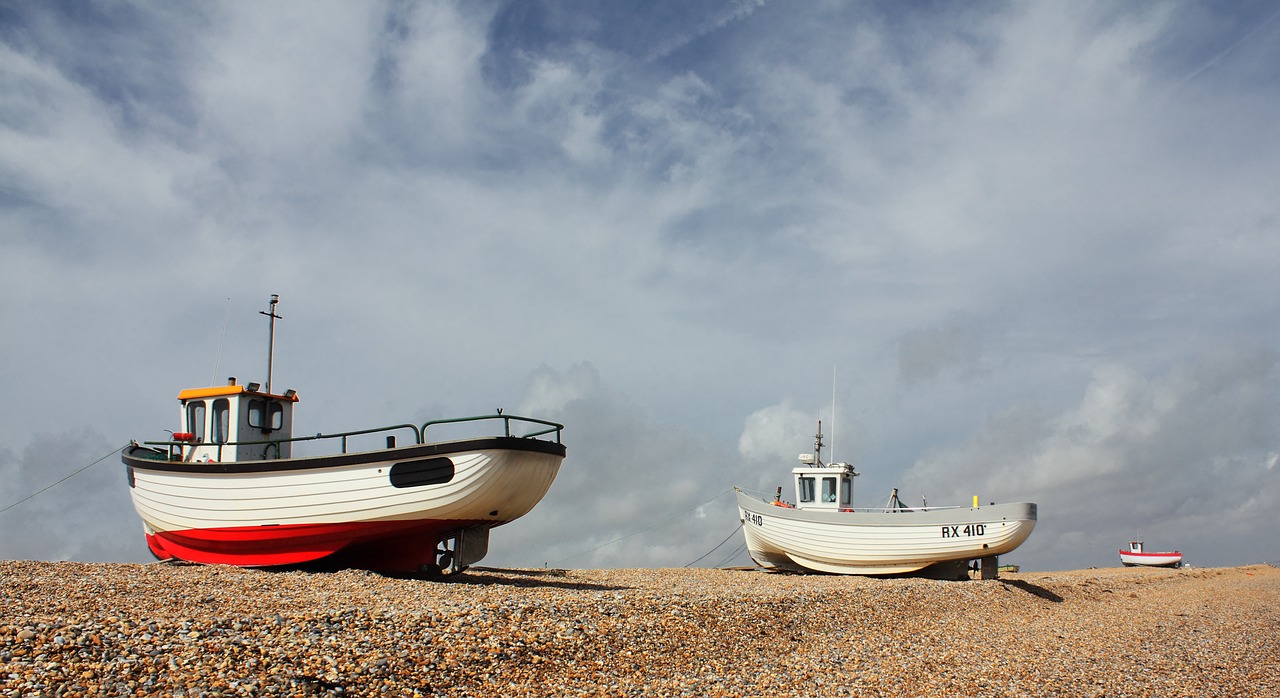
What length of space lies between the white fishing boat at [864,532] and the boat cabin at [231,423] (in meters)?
13.0

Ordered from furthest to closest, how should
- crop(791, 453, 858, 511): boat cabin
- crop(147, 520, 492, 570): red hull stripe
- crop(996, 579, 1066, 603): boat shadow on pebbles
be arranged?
crop(791, 453, 858, 511): boat cabin < crop(996, 579, 1066, 603): boat shadow on pebbles < crop(147, 520, 492, 570): red hull stripe

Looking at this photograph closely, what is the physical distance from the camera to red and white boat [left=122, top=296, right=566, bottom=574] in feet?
45.6

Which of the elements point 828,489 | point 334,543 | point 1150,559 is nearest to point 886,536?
point 828,489

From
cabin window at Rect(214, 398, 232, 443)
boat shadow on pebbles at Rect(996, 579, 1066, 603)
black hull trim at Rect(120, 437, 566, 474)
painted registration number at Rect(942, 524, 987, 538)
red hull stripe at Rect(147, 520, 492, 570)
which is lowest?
boat shadow on pebbles at Rect(996, 579, 1066, 603)

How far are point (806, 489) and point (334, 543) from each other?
14.6 meters

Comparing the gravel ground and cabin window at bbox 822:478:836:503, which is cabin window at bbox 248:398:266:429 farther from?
cabin window at bbox 822:478:836:503

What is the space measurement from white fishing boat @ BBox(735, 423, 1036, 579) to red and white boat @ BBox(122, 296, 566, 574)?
32.9 feet

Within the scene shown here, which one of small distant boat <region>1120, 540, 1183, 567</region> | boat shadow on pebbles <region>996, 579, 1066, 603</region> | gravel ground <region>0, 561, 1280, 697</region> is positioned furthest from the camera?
small distant boat <region>1120, 540, 1183, 567</region>

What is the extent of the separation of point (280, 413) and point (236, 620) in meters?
10.4

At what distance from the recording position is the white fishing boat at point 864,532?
66.0 ft

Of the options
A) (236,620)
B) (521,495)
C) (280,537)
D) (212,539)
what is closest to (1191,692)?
(521,495)

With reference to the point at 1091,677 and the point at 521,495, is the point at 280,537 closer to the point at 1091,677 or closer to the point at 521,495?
the point at 521,495

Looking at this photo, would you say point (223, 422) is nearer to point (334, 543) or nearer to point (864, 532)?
point (334, 543)

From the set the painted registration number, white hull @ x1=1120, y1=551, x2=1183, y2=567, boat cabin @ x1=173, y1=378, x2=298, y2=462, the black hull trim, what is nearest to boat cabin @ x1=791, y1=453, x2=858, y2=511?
the painted registration number
